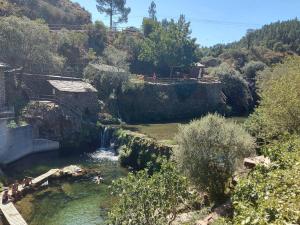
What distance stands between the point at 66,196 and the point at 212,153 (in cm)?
1283

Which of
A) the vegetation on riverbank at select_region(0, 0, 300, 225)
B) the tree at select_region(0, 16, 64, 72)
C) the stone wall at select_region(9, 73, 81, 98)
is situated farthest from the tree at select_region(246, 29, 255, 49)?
the stone wall at select_region(9, 73, 81, 98)

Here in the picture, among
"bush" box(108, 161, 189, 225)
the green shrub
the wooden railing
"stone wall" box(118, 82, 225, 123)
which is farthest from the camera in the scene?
the wooden railing

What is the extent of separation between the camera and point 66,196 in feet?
92.6

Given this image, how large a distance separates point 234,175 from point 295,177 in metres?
10.7

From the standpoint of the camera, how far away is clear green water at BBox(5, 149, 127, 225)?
80.1ft

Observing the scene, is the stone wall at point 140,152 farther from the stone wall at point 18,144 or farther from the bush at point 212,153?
the bush at point 212,153

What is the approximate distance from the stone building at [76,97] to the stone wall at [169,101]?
22.7ft

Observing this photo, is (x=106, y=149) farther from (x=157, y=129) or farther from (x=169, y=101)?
(x=169, y=101)

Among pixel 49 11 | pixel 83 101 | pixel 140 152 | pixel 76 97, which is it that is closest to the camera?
pixel 140 152

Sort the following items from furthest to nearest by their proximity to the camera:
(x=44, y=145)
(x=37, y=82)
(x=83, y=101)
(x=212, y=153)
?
(x=37, y=82), (x=83, y=101), (x=44, y=145), (x=212, y=153)

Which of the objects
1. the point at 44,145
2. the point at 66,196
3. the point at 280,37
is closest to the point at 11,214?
the point at 66,196

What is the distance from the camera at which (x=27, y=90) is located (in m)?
46.2

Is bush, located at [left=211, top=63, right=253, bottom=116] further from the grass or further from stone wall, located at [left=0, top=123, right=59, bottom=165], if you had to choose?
stone wall, located at [left=0, top=123, right=59, bottom=165]

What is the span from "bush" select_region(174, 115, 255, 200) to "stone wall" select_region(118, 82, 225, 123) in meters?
A: 32.5
